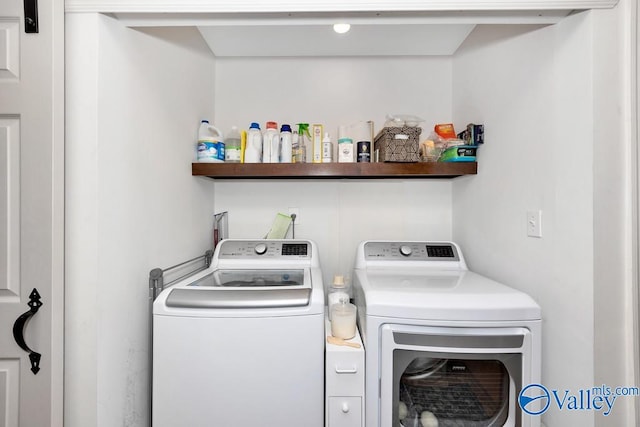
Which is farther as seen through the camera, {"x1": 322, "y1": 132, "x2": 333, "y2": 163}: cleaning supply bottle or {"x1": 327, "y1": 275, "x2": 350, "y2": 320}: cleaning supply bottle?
{"x1": 322, "y1": 132, "x2": 333, "y2": 163}: cleaning supply bottle

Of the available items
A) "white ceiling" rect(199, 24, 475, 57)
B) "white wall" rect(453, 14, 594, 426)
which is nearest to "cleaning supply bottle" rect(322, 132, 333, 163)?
"white ceiling" rect(199, 24, 475, 57)

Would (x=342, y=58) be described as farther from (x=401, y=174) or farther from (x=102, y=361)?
(x=102, y=361)

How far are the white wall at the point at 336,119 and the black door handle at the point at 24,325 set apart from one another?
3.61 ft

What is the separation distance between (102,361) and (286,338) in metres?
0.65

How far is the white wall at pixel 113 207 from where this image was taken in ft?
3.22

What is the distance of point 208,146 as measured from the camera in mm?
1628

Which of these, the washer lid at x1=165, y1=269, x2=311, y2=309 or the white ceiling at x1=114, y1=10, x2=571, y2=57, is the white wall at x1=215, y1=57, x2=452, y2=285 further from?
the washer lid at x1=165, y1=269, x2=311, y2=309

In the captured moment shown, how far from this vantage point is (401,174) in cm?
159

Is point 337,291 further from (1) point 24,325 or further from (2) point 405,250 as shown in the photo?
(1) point 24,325

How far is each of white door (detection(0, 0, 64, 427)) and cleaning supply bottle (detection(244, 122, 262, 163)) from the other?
86 cm

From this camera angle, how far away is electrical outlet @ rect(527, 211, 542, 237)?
3.90 ft

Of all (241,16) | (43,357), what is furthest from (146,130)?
(43,357)

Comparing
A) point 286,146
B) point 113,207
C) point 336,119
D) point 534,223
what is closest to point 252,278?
point 113,207

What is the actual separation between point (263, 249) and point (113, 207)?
78 centimetres
